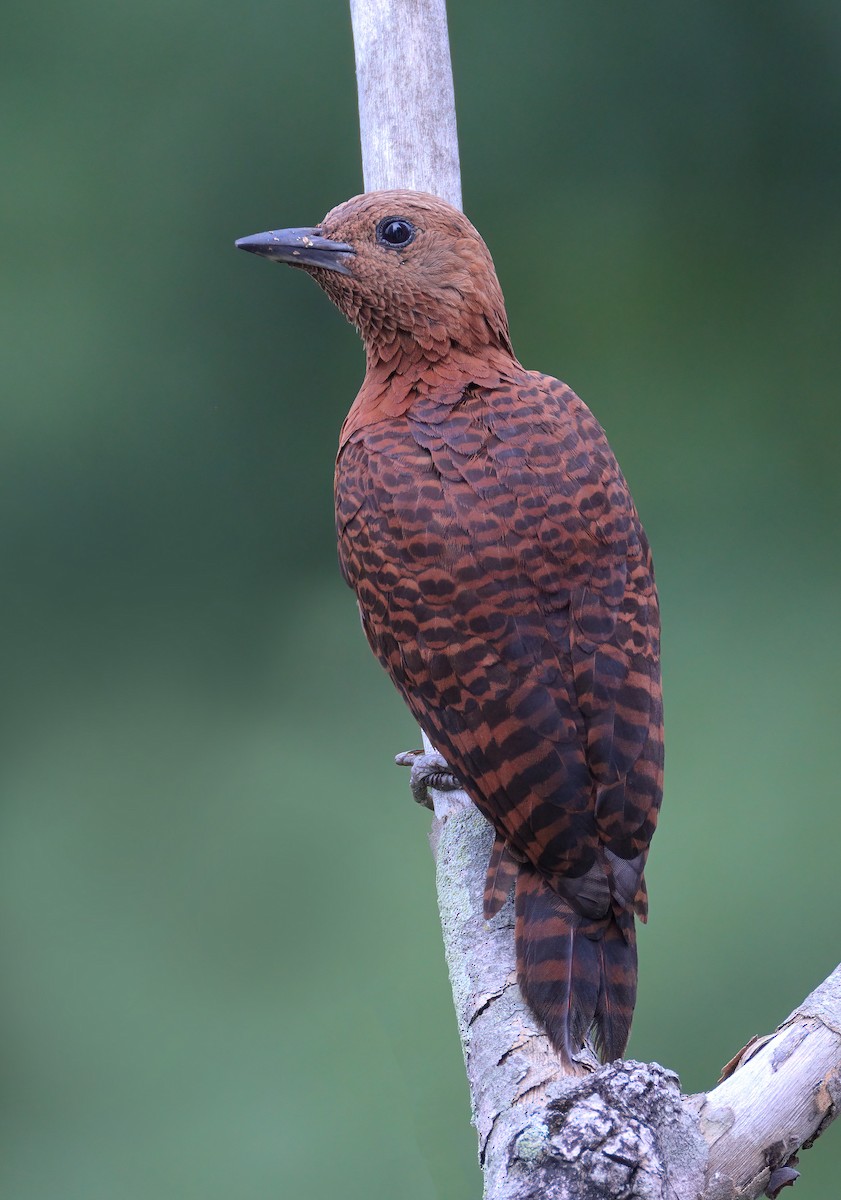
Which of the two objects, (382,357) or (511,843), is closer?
(511,843)

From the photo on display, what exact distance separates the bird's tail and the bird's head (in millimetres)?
775

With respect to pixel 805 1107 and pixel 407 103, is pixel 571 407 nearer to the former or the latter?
pixel 407 103

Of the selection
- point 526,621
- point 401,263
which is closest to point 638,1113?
point 526,621

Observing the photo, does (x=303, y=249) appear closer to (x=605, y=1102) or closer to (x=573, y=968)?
(x=573, y=968)

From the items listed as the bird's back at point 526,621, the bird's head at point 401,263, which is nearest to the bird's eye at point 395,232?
the bird's head at point 401,263

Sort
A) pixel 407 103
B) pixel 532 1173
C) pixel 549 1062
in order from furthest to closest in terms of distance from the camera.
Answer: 1. pixel 407 103
2. pixel 549 1062
3. pixel 532 1173

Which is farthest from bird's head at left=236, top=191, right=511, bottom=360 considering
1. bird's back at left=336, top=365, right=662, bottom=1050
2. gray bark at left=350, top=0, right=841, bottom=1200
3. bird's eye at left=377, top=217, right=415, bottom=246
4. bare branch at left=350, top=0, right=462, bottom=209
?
gray bark at left=350, top=0, right=841, bottom=1200

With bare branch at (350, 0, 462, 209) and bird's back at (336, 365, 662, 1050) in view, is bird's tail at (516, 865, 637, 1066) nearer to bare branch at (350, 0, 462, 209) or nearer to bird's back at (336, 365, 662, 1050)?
bird's back at (336, 365, 662, 1050)

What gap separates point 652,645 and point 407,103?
1007 millimetres

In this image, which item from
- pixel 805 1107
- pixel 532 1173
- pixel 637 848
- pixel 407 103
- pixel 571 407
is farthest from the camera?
pixel 407 103

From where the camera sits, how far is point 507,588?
155 centimetres

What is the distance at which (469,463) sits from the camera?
1.64 m

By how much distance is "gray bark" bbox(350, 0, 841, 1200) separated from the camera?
1.02 meters

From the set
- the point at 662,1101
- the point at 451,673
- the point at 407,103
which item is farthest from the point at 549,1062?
the point at 407,103
